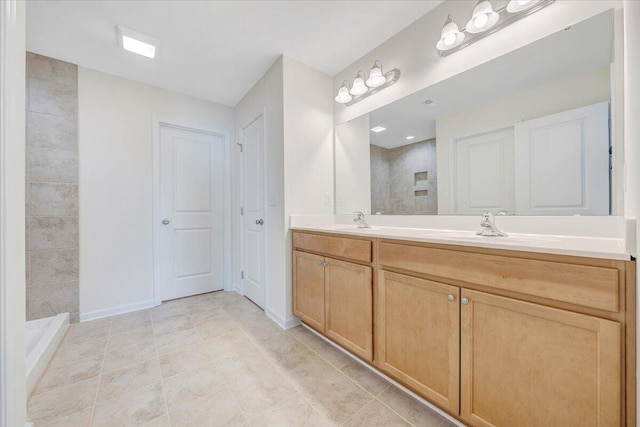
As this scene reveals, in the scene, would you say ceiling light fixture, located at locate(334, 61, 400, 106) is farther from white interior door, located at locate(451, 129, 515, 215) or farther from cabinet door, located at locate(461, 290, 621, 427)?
cabinet door, located at locate(461, 290, 621, 427)

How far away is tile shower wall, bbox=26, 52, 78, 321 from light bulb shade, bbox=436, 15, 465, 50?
120 inches

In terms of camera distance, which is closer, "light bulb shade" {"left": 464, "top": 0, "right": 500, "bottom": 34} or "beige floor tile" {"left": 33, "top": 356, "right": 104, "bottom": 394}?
"light bulb shade" {"left": 464, "top": 0, "right": 500, "bottom": 34}

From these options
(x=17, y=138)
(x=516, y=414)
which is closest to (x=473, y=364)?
(x=516, y=414)

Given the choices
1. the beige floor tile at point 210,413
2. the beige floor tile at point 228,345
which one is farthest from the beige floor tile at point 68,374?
the beige floor tile at point 210,413

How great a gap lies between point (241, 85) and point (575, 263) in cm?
294

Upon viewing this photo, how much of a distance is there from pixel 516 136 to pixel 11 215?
Answer: 2.13 m

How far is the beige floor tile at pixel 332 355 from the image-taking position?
1.66m

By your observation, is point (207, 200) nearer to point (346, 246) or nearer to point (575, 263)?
point (346, 246)

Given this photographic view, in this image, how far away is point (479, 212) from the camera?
1.49 m

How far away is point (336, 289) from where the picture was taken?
1690 mm

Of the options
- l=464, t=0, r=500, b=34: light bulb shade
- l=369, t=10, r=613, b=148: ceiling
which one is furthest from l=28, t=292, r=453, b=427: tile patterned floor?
l=464, t=0, r=500, b=34: light bulb shade

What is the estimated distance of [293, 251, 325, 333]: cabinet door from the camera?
6.02 feet

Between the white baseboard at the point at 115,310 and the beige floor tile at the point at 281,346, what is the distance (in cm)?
151

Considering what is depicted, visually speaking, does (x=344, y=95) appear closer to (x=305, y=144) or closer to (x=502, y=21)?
(x=305, y=144)
